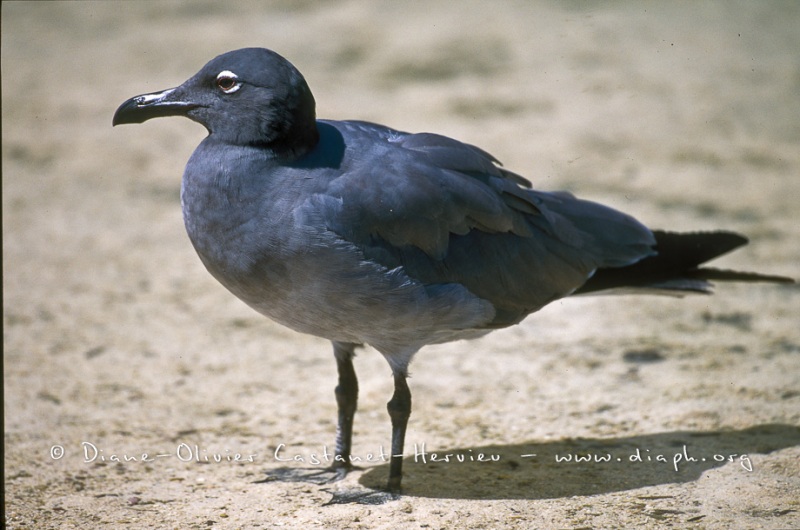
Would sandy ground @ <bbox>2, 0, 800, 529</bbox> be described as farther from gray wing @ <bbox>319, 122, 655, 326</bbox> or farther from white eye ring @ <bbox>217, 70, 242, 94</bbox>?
white eye ring @ <bbox>217, 70, 242, 94</bbox>

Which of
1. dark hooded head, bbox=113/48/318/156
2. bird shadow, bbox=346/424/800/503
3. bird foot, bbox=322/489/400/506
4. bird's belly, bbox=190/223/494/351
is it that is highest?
dark hooded head, bbox=113/48/318/156

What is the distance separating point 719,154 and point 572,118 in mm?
1676

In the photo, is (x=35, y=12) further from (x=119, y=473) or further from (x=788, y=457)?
(x=788, y=457)

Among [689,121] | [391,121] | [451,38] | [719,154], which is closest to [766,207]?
[719,154]

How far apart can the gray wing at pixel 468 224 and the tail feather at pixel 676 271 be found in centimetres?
7

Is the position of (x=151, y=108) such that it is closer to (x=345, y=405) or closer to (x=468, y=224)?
(x=468, y=224)

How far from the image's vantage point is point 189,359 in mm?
6512

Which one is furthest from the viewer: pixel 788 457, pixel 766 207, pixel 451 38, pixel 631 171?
pixel 451 38

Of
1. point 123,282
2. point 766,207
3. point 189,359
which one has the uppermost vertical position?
point 766,207

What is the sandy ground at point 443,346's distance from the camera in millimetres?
4781

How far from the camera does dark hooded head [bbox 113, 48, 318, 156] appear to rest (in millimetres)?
4426

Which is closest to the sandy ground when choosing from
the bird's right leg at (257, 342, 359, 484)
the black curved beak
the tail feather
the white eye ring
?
the bird's right leg at (257, 342, 359, 484)

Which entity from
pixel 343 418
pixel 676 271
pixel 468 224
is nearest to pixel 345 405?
pixel 343 418

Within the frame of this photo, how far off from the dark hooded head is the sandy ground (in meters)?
1.78
